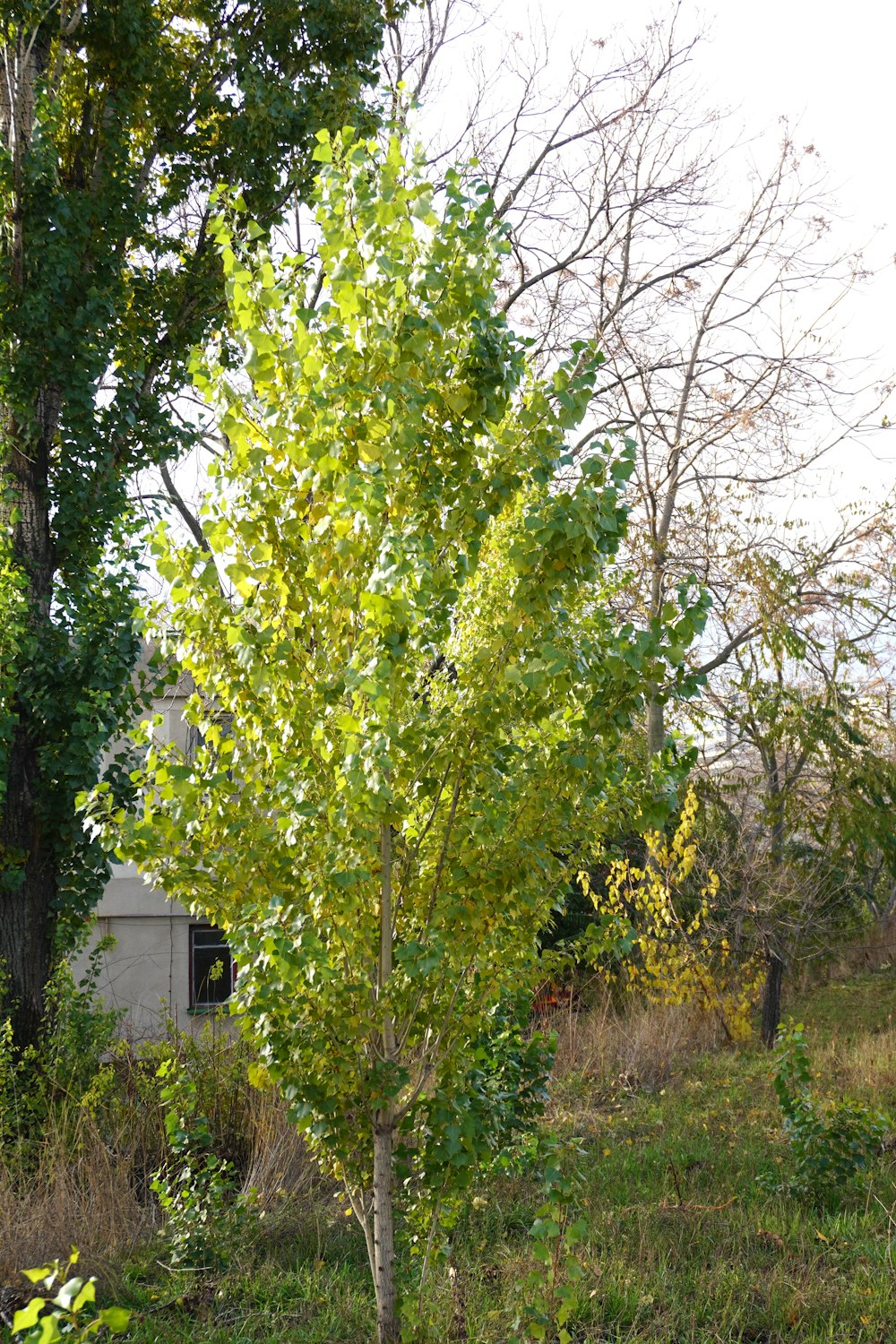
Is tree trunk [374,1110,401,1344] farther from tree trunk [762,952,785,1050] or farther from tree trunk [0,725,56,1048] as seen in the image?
tree trunk [762,952,785,1050]

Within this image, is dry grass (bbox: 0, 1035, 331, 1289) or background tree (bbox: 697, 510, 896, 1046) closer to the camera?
dry grass (bbox: 0, 1035, 331, 1289)

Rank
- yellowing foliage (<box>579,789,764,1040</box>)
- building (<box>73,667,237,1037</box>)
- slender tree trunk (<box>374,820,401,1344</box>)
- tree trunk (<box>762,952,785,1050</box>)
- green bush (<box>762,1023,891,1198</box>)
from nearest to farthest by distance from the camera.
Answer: slender tree trunk (<box>374,820,401,1344</box>) < green bush (<box>762,1023,891,1198</box>) < yellowing foliage (<box>579,789,764,1040</box>) < tree trunk (<box>762,952,785,1050</box>) < building (<box>73,667,237,1037</box>)

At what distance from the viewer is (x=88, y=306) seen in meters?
8.45

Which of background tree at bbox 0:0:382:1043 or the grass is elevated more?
background tree at bbox 0:0:382:1043

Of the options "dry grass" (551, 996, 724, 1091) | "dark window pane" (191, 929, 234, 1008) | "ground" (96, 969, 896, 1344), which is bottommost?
"ground" (96, 969, 896, 1344)

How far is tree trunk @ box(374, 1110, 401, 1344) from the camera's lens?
12.4 ft

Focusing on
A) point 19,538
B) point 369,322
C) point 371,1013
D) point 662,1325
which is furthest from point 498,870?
point 19,538

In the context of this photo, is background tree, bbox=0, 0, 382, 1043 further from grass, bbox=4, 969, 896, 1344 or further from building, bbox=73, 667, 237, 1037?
building, bbox=73, 667, 237, 1037

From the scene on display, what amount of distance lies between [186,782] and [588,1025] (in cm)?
805

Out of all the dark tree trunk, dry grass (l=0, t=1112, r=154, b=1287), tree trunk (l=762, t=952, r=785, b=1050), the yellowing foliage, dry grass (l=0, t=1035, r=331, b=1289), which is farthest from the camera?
tree trunk (l=762, t=952, r=785, b=1050)

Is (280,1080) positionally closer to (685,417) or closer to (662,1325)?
(662,1325)

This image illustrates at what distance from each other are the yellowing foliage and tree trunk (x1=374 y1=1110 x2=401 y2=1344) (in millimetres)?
6712

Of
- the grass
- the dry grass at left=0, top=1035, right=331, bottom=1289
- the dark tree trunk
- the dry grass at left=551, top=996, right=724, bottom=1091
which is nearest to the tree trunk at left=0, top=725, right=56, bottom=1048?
the dark tree trunk

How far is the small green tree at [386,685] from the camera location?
3391 millimetres
